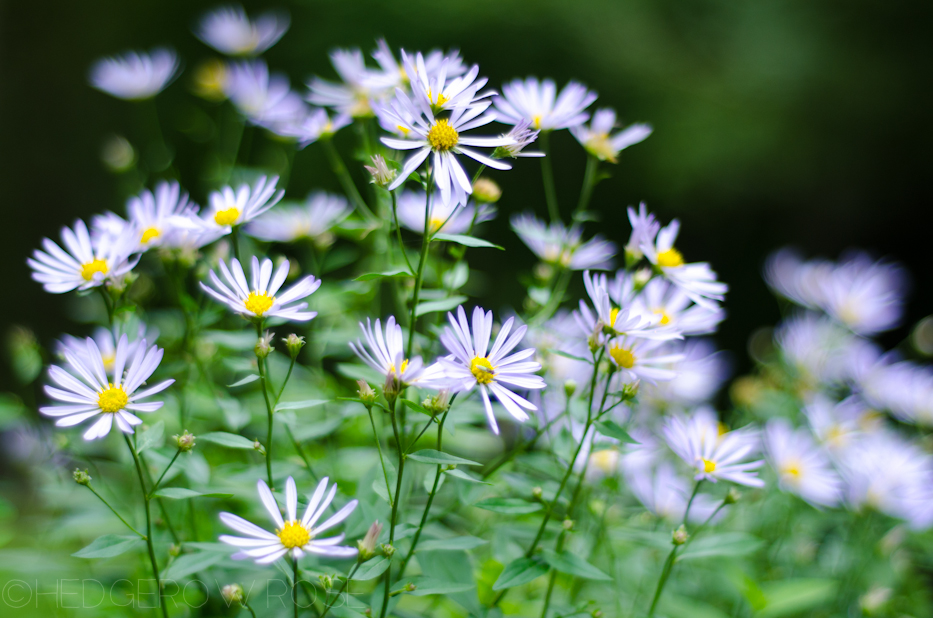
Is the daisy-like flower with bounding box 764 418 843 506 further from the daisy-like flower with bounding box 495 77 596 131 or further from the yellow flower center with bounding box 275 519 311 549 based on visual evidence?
the yellow flower center with bounding box 275 519 311 549

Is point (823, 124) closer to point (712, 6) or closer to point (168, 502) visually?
point (712, 6)

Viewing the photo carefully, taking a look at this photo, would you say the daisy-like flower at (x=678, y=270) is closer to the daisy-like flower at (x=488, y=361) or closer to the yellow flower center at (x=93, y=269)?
the daisy-like flower at (x=488, y=361)

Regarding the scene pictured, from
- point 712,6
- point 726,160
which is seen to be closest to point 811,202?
point 726,160

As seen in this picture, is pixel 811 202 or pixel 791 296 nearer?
pixel 791 296

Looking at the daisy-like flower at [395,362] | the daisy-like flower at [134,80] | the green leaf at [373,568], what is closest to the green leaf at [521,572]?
the green leaf at [373,568]

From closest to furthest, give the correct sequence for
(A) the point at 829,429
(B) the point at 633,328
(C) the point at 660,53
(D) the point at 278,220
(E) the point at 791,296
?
(B) the point at 633,328 < (D) the point at 278,220 < (A) the point at 829,429 < (E) the point at 791,296 < (C) the point at 660,53

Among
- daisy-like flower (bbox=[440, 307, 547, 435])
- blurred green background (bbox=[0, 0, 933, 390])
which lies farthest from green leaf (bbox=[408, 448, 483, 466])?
blurred green background (bbox=[0, 0, 933, 390])
